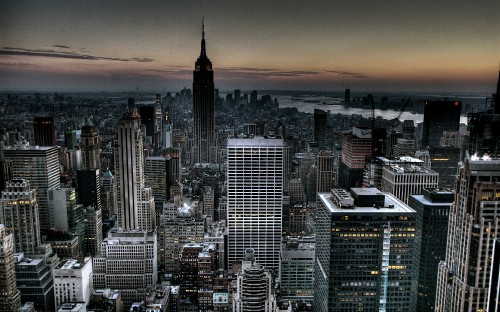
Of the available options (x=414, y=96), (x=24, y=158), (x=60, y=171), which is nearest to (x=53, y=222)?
(x=60, y=171)

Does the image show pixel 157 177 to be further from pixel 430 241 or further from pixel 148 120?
pixel 430 241

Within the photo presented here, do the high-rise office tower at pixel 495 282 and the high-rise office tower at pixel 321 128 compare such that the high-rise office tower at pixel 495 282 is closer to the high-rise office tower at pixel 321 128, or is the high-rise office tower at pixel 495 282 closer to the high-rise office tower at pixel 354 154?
the high-rise office tower at pixel 321 128

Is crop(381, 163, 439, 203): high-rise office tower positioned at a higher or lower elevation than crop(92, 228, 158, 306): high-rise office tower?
higher

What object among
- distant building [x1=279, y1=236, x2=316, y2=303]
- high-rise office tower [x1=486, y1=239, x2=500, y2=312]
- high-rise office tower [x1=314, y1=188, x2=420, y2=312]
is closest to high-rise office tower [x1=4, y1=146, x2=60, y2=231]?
distant building [x1=279, y1=236, x2=316, y2=303]

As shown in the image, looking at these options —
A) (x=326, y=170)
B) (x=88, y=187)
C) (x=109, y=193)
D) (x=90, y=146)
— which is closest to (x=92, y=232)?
(x=88, y=187)

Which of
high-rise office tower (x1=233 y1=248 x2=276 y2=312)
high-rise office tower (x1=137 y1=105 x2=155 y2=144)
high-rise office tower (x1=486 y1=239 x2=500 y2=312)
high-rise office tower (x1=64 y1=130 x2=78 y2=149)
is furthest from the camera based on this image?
high-rise office tower (x1=137 y1=105 x2=155 y2=144)

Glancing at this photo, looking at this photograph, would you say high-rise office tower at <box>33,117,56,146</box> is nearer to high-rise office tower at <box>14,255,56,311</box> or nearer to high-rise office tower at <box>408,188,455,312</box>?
high-rise office tower at <box>14,255,56,311</box>
